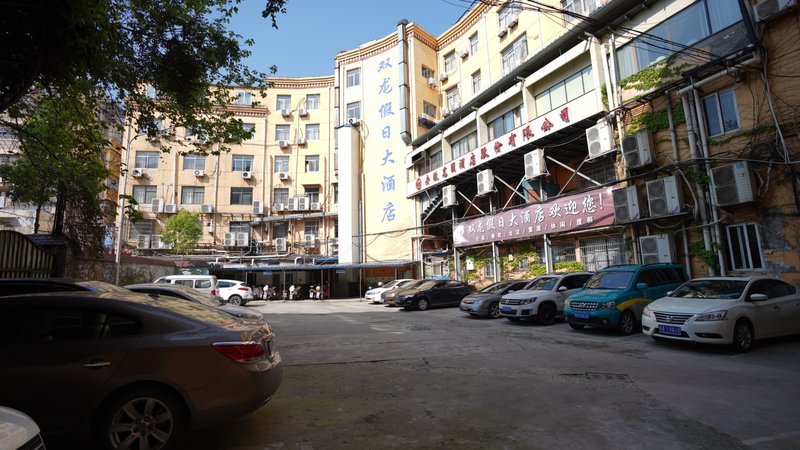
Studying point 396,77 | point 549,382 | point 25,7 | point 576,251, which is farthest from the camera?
point 396,77

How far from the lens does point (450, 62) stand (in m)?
29.2

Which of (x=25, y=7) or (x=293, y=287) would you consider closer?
(x=25, y=7)

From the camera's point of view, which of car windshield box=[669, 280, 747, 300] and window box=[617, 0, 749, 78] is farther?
window box=[617, 0, 749, 78]

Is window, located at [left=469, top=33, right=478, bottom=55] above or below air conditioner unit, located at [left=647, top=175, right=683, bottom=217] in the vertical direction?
above

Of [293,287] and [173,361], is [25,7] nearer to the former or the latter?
[173,361]

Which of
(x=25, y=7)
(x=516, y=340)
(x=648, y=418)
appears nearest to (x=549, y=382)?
(x=648, y=418)

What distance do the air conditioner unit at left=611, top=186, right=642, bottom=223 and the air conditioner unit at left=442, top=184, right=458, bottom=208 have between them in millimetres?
10103

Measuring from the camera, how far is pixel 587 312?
988 cm

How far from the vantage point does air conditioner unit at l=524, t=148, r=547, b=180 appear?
17.3 metres

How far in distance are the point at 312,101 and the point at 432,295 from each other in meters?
25.7

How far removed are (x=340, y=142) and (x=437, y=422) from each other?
28032 millimetres

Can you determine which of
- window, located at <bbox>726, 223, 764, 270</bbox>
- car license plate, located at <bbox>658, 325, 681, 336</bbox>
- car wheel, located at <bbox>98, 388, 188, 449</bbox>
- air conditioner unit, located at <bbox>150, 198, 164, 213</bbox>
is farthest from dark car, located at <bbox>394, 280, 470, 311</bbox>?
air conditioner unit, located at <bbox>150, 198, 164, 213</bbox>

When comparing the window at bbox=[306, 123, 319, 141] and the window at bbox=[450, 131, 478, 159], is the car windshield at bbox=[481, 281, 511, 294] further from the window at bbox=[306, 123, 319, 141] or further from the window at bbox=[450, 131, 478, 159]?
the window at bbox=[306, 123, 319, 141]

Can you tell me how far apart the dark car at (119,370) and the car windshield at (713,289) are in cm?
875
